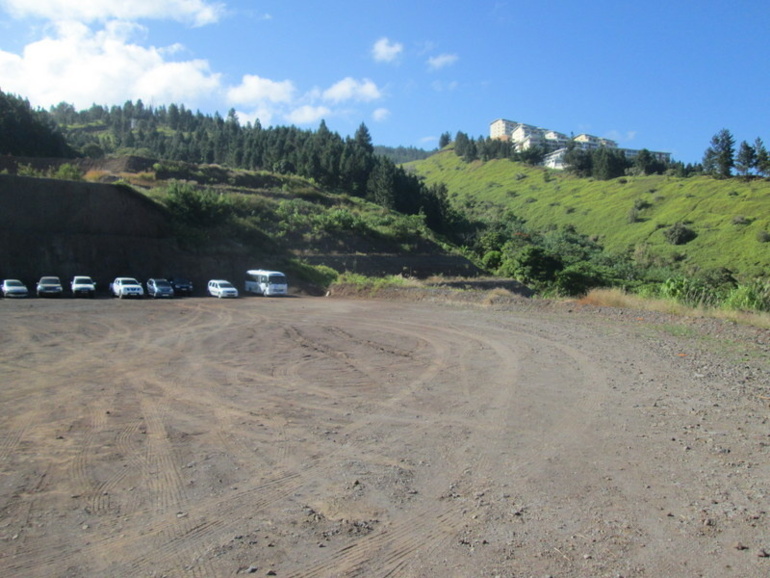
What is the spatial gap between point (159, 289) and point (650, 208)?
8886 cm

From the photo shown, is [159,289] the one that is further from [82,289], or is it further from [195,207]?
[195,207]

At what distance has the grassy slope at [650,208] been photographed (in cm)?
7625

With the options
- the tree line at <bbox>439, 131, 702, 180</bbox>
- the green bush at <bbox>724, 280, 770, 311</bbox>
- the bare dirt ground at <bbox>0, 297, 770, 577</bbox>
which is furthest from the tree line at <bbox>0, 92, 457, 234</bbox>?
the bare dirt ground at <bbox>0, 297, 770, 577</bbox>

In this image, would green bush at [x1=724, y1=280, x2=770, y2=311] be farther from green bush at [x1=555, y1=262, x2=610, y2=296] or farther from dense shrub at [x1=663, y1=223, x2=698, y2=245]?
dense shrub at [x1=663, y1=223, x2=698, y2=245]

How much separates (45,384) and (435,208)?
86.5 m

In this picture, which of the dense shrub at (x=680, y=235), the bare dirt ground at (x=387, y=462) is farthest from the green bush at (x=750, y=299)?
the dense shrub at (x=680, y=235)

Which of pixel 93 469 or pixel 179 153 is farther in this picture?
pixel 179 153

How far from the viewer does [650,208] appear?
97688mm

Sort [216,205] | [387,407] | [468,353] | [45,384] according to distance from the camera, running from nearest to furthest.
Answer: [387,407] → [45,384] → [468,353] → [216,205]

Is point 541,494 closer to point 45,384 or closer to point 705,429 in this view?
point 705,429

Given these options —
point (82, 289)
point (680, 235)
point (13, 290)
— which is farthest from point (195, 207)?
point (680, 235)

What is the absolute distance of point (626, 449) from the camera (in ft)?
25.4

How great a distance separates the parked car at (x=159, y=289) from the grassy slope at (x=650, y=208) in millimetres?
65776

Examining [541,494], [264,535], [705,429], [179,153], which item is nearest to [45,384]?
[264,535]
